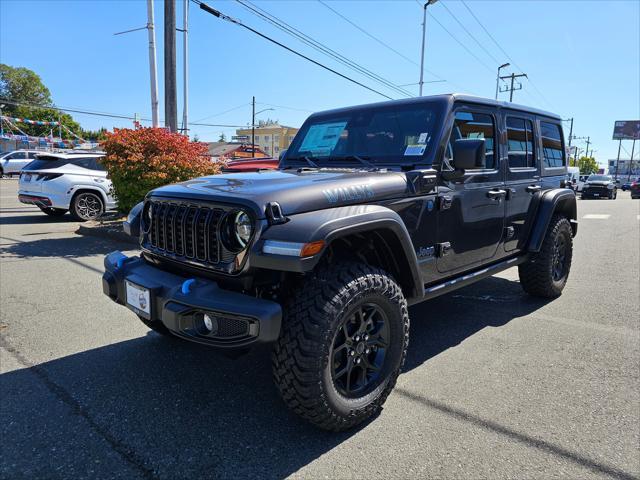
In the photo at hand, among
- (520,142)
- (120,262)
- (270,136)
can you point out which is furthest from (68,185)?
(270,136)

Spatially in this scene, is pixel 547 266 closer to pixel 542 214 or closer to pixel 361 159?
pixel 542 214

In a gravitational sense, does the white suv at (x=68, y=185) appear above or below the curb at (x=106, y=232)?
above

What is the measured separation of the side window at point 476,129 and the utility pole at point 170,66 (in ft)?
26.2

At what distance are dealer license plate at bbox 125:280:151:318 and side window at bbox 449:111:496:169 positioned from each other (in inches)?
91.2

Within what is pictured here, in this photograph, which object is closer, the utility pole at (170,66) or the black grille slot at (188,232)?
the black grille slot at (188,232)

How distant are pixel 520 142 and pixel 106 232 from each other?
→ 6.98 metres

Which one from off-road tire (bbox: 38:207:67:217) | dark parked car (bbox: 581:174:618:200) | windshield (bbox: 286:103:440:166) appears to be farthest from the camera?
dark parked car (bbox: 581:174:618:200)

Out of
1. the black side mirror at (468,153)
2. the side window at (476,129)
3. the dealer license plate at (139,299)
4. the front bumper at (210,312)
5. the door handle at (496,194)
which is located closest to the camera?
the front bumper at (210,312)

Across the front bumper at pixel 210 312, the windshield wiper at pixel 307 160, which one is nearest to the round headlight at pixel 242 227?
the front bumper at pixel 210 312

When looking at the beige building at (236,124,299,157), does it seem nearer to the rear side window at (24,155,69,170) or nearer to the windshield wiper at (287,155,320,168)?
the rear side window at (24,155,69,170)

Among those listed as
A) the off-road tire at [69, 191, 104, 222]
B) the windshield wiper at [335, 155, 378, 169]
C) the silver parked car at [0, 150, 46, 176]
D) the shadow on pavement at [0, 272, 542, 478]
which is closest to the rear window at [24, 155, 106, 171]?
the off-road tire at [69, 191, 104, 222]

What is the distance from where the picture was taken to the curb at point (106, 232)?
25.4 ft

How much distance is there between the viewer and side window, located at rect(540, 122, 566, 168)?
186 inches

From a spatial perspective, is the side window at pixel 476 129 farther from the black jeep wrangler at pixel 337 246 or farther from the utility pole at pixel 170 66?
the utility pole at pixel 170 66
